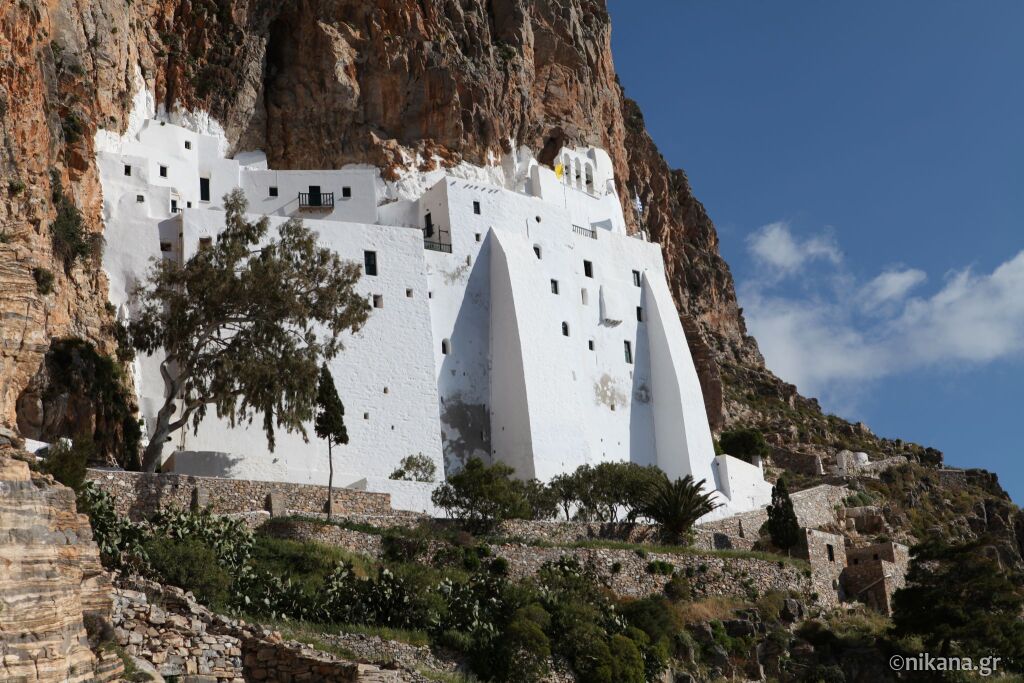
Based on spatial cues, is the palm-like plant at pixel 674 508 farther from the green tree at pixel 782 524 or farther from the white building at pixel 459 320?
the white building at pixel 459 320

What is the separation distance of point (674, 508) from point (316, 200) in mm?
14979

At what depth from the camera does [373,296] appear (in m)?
38.0

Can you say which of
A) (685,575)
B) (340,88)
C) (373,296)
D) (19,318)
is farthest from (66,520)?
(340,88)

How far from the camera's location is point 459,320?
40.3 metres

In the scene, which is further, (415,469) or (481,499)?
(415,469)

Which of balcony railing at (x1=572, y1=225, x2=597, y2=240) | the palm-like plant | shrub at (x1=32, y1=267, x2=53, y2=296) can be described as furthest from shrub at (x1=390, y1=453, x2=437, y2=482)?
balcony railing at (x1=572, y1=225, x2=597, y2=240)

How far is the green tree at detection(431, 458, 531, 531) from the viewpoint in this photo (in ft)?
100

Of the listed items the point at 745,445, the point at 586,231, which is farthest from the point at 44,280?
the point at 745,445

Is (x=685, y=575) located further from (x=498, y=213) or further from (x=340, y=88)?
(x=340, y=88)

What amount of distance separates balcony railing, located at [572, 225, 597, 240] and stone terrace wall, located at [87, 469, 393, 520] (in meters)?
17.1

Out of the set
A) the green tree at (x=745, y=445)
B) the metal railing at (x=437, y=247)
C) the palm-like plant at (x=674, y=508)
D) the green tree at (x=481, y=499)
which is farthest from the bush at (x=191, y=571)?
the green tree at (x=745, y=445)

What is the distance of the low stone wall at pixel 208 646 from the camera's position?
1728 centimetres

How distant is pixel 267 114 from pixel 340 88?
2661 mm

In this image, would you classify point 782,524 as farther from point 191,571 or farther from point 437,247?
point 191,571
